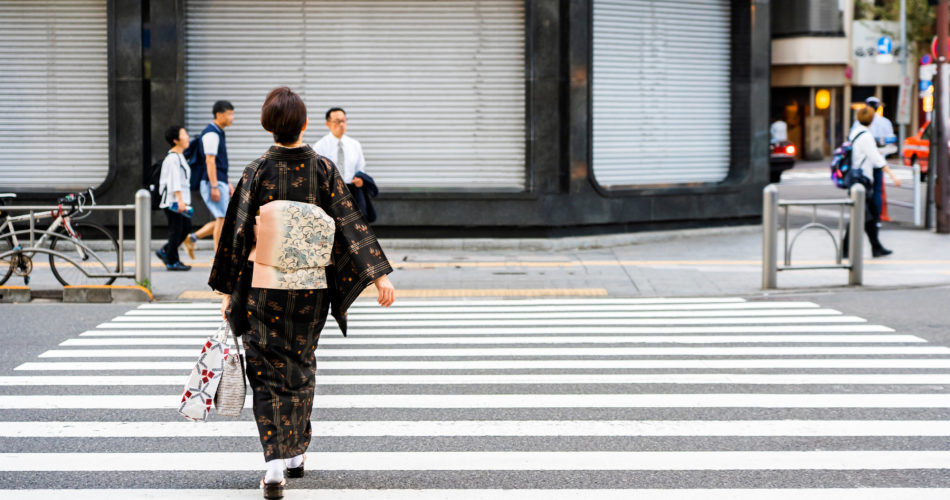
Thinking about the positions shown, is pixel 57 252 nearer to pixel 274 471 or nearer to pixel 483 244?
pixel 483 244

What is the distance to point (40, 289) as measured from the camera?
12.6 meters

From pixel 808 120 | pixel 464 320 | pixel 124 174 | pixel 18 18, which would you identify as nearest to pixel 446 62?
pixel 124 174

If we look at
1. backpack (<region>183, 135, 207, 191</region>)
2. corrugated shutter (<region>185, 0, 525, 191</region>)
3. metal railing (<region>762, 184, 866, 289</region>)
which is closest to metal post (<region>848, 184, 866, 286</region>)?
metal railing (<region>762, 184, 866, 289</region>)

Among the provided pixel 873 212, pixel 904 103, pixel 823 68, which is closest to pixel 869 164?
pixel 873 212

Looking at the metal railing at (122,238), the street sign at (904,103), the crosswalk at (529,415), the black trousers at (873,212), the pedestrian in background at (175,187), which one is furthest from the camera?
the street sign at (904,103)

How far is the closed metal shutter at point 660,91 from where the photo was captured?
17.8 meters

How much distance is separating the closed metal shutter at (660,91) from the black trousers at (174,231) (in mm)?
6067

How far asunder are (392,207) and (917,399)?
10.4 m

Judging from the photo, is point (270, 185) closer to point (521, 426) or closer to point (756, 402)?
point (521, 426)

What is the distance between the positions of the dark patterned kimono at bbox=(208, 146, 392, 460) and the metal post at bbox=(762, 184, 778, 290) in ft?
25.7

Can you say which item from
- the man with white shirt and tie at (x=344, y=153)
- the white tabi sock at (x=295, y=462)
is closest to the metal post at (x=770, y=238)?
the man with white shirt and tie at (x=344, y=153)

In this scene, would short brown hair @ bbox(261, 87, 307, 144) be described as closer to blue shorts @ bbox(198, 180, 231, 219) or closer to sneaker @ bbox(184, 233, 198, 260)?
blue shorts @ bbox(198, 180, 231, 219)

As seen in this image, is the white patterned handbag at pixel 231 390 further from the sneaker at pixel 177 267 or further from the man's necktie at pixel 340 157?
the sneaker at pixel 177 267

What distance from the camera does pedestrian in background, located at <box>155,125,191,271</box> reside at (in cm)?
1384
